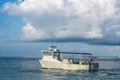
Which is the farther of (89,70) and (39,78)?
(89,70)

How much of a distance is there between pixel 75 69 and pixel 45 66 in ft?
37.3

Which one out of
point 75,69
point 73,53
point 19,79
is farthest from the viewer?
point 73,53

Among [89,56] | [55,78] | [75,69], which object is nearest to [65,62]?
[75,69]

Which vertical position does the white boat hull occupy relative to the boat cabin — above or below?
below

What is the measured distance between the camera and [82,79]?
83625 millimetres

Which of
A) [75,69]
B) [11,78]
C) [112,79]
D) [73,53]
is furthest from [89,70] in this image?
[11,78]

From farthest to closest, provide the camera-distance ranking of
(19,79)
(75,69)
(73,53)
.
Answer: (73,53), (75,69), (19,79)

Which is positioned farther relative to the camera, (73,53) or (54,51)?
(73,53)

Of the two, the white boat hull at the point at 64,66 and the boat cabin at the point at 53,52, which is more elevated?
the boat cabin at the point at 53,52

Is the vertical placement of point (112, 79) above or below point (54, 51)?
below

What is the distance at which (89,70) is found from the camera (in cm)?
10912

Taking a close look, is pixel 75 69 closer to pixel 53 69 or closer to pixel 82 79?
pixel 53 69

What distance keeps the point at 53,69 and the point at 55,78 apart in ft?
87.0

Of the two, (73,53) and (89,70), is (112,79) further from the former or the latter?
(73,53)
